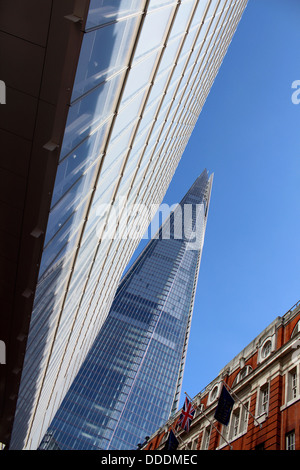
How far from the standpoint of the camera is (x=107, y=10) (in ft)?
27.1

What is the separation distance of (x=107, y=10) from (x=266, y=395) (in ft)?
71.6

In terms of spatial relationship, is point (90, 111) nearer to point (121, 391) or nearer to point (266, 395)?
point (266, 395)

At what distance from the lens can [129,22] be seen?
956 centimetres

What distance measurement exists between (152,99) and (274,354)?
640 inches

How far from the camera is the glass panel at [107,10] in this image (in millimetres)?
7648

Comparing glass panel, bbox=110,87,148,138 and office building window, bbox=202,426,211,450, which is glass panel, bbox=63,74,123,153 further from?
office building window, bbox=202,426,211,450

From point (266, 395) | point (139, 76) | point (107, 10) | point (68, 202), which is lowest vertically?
point (266, 395)

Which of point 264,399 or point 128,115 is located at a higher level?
point 128,115

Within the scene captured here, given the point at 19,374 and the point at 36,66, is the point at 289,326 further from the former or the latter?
the point at 36,66

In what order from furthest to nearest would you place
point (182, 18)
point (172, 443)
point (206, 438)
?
point (206, 438) < point (172, 443) < point (182, 18)

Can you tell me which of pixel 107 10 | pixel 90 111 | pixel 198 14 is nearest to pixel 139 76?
pixel 90 111

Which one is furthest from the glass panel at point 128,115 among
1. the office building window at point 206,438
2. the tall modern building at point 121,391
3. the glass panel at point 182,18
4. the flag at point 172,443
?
the tall modern building at point 121,391

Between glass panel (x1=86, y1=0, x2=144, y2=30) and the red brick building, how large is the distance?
1812 centimetres
